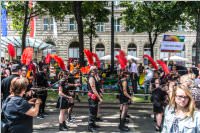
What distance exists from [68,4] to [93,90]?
45.5 ft

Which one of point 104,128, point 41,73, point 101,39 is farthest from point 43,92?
point 101,39

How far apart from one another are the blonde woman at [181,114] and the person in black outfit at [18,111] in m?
1.95

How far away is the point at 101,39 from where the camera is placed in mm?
53969

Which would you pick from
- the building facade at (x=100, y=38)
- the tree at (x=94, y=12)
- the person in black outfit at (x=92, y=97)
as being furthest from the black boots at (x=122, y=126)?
the building facade at (x=100, y=38)

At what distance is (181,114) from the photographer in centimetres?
445

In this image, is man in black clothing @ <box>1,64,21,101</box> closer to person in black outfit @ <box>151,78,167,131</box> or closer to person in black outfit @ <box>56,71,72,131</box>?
person in black outfit @ <box>56,71,72,131</box>

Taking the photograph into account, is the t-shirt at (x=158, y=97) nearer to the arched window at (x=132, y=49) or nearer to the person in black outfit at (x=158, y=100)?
the person in black outfit at (x=158, y=100)

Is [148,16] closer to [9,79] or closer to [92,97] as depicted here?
[92,97]

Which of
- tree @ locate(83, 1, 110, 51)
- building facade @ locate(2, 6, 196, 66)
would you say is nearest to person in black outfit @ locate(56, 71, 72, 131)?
tree @ locate(83, 1, 110, 51)

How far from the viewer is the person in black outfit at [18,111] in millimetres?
5457

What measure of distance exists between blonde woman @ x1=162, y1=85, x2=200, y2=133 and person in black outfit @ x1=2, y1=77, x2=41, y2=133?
6.39 feet

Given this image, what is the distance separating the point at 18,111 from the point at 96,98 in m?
5.76

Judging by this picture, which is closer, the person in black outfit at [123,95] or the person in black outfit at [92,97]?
the person in black outfit at [92,97]

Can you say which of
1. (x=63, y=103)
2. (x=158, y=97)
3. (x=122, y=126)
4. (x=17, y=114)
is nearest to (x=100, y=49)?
(x=122, y=126)
